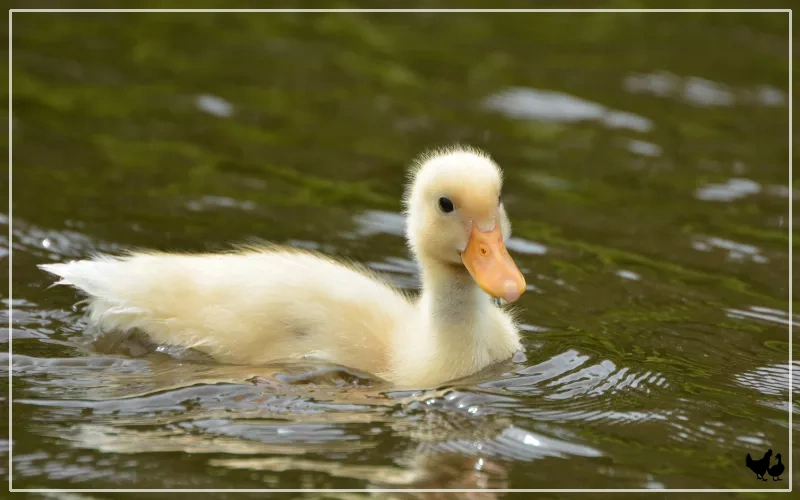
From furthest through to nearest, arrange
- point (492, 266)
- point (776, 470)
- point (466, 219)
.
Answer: point (466, 219) → point (492, 266) → point (776, 470)

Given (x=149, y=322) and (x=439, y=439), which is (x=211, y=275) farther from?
(x=439, y=439)

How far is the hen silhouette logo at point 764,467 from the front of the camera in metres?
4.86

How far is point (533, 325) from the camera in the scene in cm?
632

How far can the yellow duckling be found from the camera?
5.46m

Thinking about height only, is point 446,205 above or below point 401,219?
below

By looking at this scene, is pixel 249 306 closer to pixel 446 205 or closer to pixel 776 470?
pixel 446 205

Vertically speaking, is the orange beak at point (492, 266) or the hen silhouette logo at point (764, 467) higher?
the orange beak at point (492, 266)

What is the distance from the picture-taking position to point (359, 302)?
221 inches

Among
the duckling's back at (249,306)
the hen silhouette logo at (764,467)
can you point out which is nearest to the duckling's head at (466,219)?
the duckling's back at (249,306)

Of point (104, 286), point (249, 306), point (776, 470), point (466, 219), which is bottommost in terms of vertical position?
point (776, 470)

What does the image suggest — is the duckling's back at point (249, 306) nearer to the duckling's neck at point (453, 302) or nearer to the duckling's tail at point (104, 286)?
the duckling's tail at point (104, 286)

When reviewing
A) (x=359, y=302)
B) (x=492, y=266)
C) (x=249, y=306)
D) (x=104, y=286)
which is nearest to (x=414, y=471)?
(x=492, y=266)

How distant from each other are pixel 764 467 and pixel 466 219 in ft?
4.86

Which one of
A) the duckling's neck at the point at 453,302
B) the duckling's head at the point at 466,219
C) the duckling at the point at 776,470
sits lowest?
the duckling at the point at 776,470
